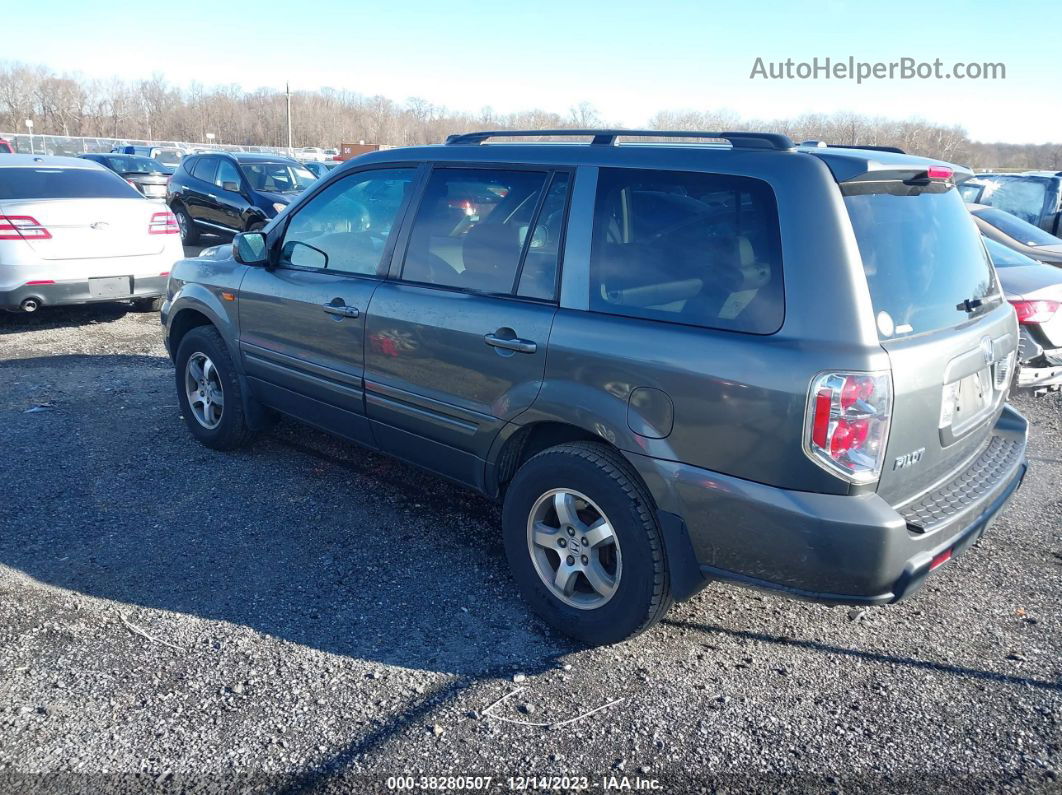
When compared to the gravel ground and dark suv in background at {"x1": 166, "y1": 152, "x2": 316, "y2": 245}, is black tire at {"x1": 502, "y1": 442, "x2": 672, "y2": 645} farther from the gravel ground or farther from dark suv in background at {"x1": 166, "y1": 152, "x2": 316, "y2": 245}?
dark suv in background at {"x1": 166, "y1": 152, "x2": 316, "y2": 245}

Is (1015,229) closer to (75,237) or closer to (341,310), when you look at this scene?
(341,310)

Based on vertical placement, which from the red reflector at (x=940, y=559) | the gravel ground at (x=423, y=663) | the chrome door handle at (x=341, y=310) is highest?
the chrome door handle at (x=341, y=310)

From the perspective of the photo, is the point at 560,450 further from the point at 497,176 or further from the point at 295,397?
the point at 295,397

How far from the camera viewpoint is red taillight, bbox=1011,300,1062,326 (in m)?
6.25

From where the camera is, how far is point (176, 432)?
225 inches

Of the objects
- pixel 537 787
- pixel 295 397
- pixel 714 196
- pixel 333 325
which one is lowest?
pixel 537 787

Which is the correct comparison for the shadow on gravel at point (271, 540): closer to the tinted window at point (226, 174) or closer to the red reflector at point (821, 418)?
the red reflector at point (821, 418)

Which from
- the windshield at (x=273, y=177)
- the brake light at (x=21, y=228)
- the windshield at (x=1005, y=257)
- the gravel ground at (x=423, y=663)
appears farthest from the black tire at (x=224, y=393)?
the windshield at (x=273, y=177)

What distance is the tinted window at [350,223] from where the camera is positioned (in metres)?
4.23

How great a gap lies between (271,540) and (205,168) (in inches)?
492

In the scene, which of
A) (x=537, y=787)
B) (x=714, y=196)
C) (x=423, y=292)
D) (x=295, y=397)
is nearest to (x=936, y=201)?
(x=714, y=196)

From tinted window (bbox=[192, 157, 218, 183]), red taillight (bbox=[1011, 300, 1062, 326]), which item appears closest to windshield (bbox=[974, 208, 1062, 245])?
red taillight (bbox=[1011, 300, 1062, 326])

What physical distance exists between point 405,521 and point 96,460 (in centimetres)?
212

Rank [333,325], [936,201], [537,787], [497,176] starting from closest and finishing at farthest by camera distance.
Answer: [537,787] → [936,201] → [497,176] → [333,325]
